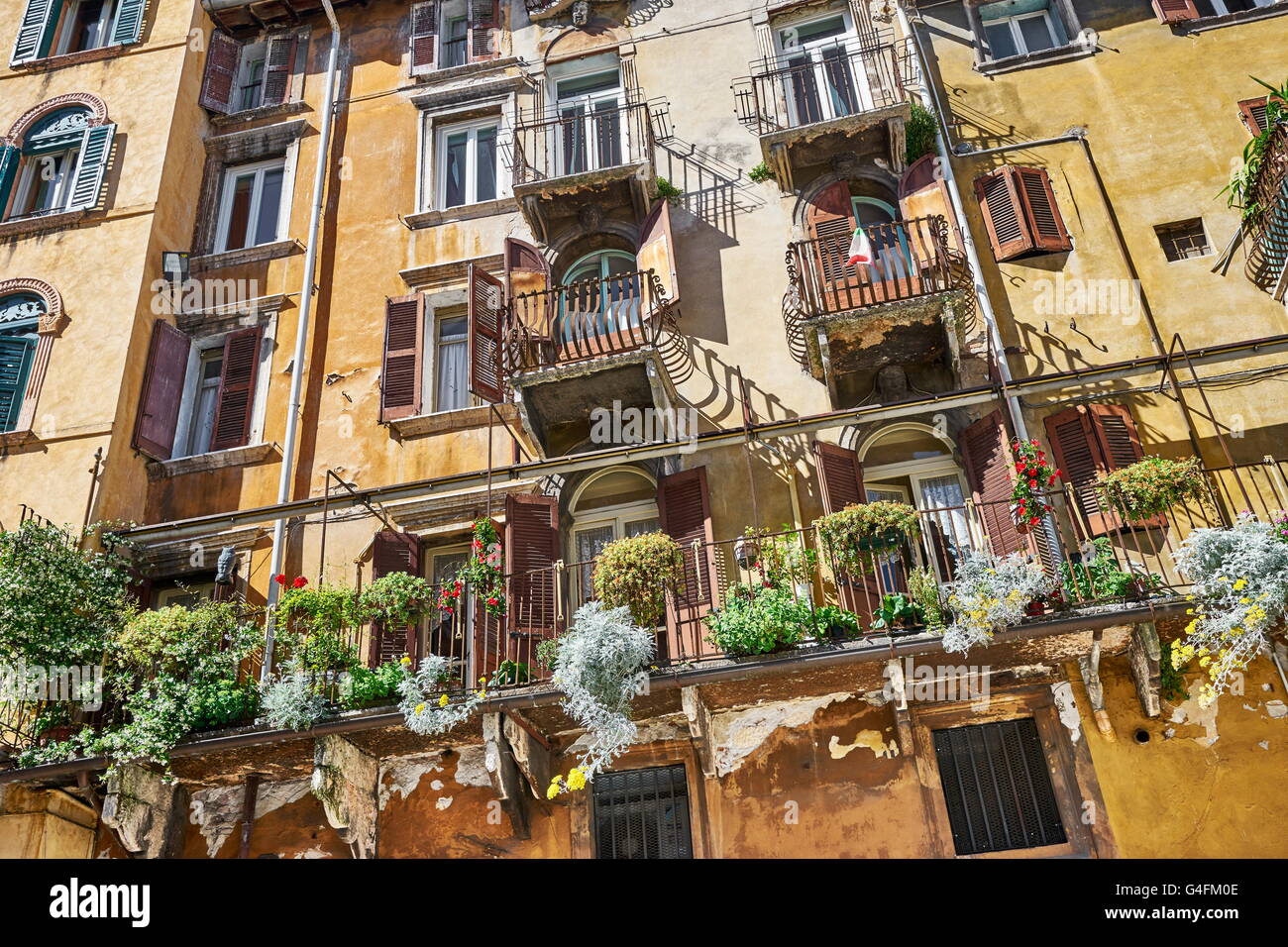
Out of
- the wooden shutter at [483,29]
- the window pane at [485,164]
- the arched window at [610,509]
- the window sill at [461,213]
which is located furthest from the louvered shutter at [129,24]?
the arched window at [610,509]

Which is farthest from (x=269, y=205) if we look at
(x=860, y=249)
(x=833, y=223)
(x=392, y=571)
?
(x=860, y=249)

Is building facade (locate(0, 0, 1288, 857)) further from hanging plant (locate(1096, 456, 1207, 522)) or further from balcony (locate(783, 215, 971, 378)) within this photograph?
hanging plant (locate(1096, 456, 1207, 522))

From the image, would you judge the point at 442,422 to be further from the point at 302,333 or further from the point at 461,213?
the point at 461,213

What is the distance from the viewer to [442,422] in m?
12.6

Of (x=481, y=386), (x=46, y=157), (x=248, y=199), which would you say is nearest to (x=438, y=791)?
(x=481, y=386)

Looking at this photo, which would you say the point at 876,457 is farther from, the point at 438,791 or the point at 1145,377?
the point at 438,791

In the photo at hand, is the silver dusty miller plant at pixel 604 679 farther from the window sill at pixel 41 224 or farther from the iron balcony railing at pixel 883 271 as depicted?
the window sill at pixel 41 224

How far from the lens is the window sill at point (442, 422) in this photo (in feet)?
41.3

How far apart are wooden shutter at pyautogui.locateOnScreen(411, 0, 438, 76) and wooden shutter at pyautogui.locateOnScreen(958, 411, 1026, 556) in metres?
9.52

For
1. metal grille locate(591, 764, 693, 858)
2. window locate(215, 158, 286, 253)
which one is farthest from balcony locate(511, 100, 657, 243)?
metal grille locate(591, 764, 693, 858)

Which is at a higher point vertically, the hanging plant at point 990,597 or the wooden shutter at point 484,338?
the wooden shutter at point 484,338

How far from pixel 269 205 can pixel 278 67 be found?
255 cm

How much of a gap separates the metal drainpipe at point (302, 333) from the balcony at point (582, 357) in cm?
283
